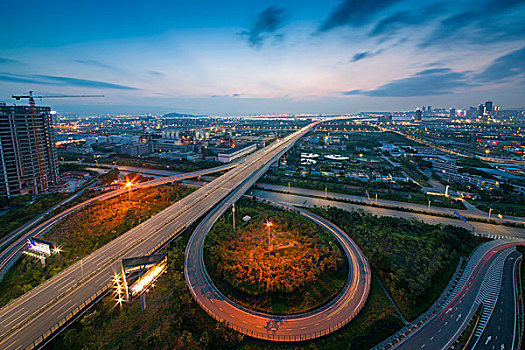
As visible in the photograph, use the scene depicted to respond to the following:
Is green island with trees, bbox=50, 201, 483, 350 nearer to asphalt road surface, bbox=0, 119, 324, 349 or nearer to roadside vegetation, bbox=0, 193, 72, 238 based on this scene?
asphalt road surface, bbox=0, 119, 324, 349

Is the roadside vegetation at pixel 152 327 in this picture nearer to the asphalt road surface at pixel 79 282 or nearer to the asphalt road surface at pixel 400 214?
the asphalt road surface at pixel 79 282

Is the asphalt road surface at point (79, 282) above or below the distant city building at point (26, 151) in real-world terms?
below

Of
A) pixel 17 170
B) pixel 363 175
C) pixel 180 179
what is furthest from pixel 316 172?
pixel 17 170

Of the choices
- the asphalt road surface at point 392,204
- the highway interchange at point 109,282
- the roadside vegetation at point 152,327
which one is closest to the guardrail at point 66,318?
the highway interchange at point 109,282

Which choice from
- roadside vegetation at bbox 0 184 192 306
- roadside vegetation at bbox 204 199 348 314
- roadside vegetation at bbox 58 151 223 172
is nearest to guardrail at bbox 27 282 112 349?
roadside vegetation at bbox 0 184 192 306

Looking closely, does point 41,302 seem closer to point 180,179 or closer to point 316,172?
point 180,179

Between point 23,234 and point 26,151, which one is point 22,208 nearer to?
point 23,234

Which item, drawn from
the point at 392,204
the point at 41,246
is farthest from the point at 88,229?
the point at 392,204
